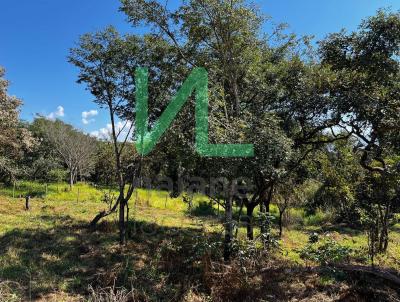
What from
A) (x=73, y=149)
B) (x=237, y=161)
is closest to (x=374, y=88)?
(x=237, y=161)

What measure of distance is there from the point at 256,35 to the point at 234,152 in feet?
10.2

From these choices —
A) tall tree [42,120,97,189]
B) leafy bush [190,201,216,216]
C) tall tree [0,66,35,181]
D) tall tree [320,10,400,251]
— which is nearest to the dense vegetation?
tall tree [320,10,400,251]

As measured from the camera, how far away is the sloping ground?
6.23 meters

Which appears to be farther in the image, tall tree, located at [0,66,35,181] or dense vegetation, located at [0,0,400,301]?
tall tree, located at [0,66,35,181]

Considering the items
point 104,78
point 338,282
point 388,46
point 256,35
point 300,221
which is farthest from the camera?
point 300,221

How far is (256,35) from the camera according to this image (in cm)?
802

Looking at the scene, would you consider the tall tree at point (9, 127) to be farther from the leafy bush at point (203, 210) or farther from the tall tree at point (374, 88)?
the tall tree at point (374, 88)

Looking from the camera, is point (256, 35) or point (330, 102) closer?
point (330, 102)

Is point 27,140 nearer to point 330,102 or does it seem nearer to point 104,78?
point 104,78

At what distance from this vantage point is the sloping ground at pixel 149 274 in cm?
623

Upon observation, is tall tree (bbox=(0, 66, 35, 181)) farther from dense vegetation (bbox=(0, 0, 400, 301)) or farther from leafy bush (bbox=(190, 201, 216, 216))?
leafy bush (bbox=(190, 201, 216, 216))

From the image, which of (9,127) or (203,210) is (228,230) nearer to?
(9,127)

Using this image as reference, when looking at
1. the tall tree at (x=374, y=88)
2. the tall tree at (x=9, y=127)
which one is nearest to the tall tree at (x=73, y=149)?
the tall tree at (x=9, y=127)

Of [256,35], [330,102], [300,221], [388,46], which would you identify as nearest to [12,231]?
[256,35]
